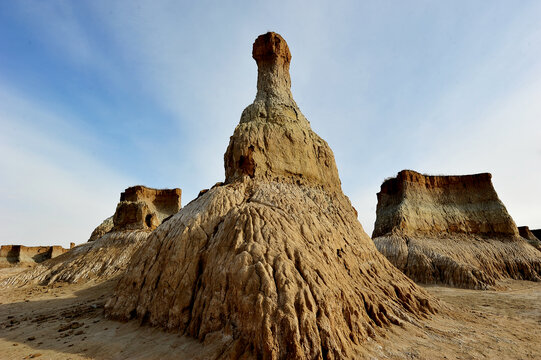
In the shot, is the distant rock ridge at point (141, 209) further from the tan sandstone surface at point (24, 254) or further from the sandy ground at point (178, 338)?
the tan sandstone surface at point (24, 254)

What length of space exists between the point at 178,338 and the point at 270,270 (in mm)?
2368

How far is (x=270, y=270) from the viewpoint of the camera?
5371 mm

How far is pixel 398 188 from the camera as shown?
27953mm

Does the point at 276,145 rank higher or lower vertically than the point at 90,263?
higher

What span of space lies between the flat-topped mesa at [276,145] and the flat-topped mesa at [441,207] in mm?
16594

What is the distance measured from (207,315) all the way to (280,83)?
11.5 meters

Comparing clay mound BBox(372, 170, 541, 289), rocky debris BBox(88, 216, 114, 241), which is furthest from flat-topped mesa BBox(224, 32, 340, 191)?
rocky debris BBox(88, 216, 114, 241)

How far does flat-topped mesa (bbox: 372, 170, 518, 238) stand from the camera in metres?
24.7

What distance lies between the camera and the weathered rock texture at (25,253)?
32.0m

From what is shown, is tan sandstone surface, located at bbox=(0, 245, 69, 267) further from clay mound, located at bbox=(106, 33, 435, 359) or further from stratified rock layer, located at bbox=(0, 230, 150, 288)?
clay mound, located at bbox=(106, 33, 435, 359)

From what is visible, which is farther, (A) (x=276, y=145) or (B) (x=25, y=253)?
(B) (x=25, y=253)

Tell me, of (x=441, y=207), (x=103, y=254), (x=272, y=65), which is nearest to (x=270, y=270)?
(x=272, y=65)

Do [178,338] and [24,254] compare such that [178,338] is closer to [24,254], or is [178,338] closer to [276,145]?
[276,145]

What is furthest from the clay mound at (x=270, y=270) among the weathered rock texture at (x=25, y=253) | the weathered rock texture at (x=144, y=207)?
the weathered rock texture at (x=25, y=253)
